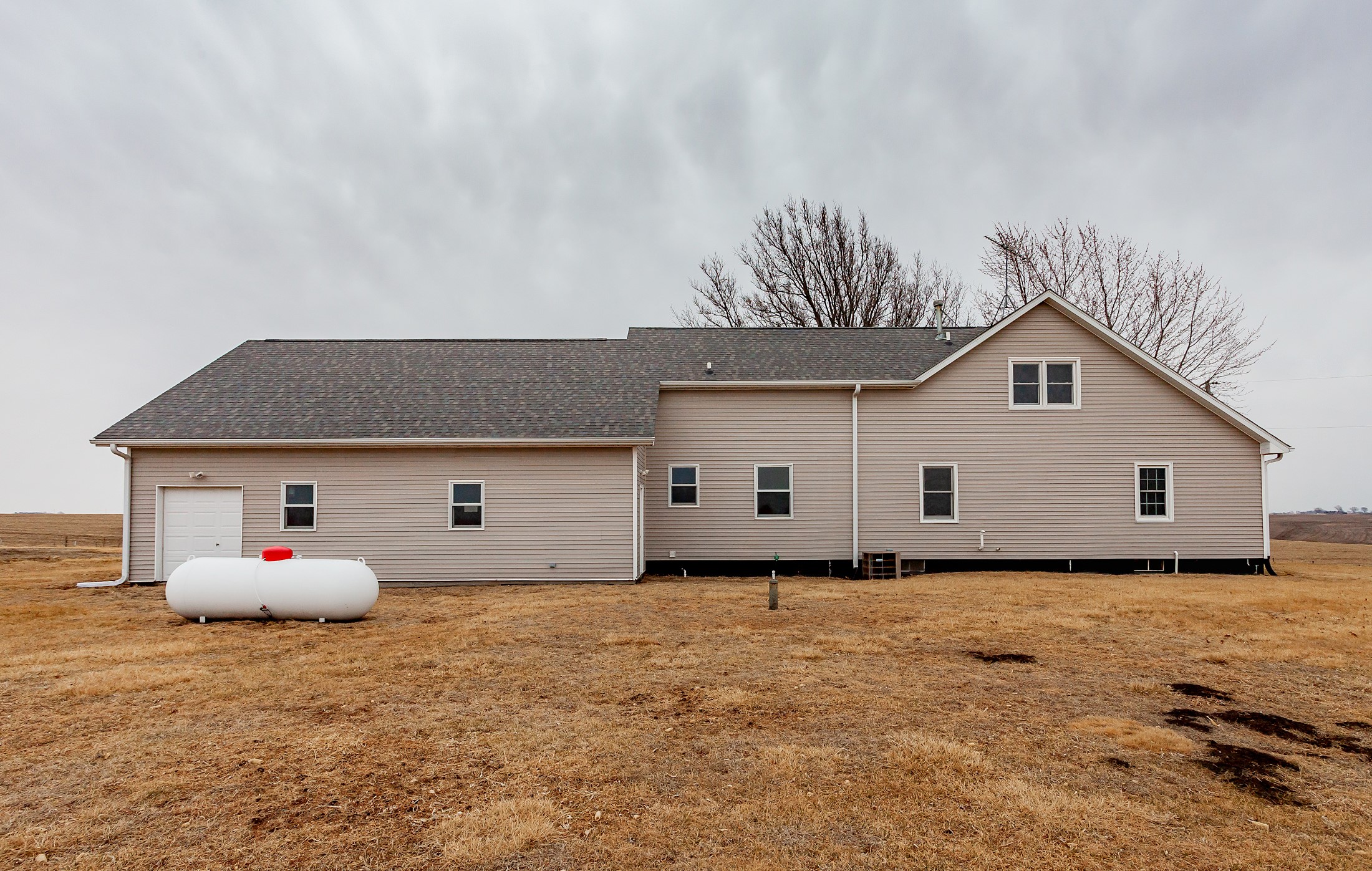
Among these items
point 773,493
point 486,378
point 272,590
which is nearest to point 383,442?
point 486,378

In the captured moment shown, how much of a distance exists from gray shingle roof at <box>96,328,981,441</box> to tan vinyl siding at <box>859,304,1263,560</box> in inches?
66.5

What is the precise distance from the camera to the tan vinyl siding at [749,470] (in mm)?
18562

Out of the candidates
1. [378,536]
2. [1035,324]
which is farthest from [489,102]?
[1035,324]

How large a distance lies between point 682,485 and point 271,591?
934 centimetres

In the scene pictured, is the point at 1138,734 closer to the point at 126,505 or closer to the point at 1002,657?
the point at 1002,657

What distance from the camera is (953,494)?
18.6 metres

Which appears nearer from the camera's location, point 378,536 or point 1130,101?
point 378,536

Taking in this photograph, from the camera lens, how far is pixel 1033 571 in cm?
1822

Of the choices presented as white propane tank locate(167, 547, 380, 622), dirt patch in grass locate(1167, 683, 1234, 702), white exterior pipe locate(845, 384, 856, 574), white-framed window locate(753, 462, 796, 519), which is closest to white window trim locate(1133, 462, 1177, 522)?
white exterior pipe locate(845, 384, 856, 574)

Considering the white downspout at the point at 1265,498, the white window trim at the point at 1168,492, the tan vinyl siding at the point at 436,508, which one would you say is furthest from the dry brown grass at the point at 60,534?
the white downspout at the point at 1265,498

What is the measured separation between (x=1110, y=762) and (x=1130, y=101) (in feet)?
61.8

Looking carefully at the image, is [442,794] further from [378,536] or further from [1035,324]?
[1035,324]

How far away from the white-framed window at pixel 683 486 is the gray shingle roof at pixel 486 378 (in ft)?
6.30

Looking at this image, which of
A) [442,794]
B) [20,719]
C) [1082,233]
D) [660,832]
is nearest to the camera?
[660,832]
